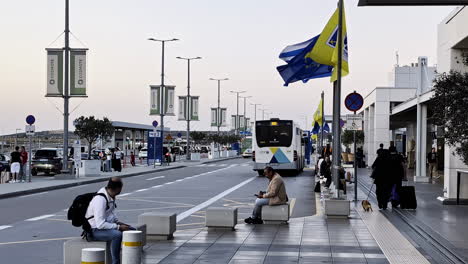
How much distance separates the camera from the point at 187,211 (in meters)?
19.1

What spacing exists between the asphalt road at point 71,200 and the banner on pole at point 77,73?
5441 millimetres

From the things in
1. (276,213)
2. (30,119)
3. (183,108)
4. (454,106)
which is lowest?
(276,213)

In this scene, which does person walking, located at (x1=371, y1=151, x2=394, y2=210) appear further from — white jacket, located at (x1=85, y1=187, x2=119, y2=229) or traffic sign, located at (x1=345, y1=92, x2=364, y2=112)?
white jacket, located at (x1=85, y1=187, x2=119, y2=229)

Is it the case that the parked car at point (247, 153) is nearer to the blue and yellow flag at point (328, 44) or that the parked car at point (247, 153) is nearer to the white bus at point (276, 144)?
the white bus at point (276, 144)

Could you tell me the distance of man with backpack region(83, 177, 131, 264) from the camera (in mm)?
8797

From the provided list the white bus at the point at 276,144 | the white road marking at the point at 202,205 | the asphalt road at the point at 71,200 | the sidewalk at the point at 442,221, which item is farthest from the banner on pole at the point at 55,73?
the sidewalk at the point at 442,221

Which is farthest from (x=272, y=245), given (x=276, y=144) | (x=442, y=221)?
(x=276, y=144)

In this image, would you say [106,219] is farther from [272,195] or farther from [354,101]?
[354,101]

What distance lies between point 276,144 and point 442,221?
24810 mm

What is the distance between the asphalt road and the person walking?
1997 millimetres

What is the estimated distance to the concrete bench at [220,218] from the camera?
14.1 meters

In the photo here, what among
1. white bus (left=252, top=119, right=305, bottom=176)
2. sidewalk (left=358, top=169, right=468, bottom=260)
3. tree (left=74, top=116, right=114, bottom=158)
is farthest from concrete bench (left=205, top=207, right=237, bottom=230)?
tree (left=74, top=116, right=114, bottom=158)

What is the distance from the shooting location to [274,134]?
134 feet

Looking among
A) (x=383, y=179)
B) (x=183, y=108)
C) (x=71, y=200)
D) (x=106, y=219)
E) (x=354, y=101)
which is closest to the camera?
(x=106, y=219)
